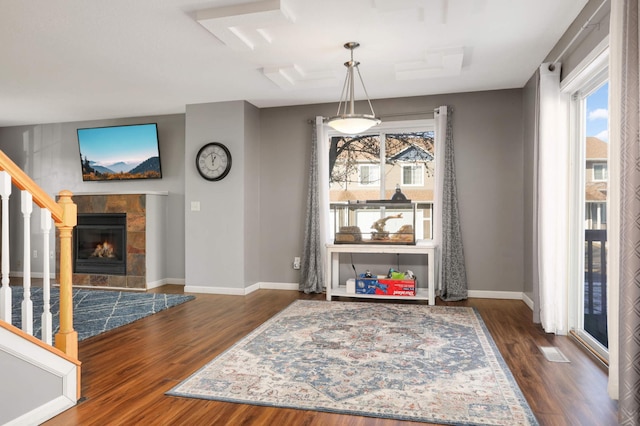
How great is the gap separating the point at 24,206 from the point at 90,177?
185 inches

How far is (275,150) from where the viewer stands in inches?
218

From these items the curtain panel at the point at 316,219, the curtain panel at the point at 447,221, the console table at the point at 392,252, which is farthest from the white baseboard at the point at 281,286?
the curtain panel at the point at 447,221

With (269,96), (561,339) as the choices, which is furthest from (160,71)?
(561,339)

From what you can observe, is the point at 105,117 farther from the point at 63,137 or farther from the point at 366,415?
the point at 366,415

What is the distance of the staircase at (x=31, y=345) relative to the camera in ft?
6.26

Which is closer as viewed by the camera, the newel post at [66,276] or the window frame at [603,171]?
the newel post at [66,276]

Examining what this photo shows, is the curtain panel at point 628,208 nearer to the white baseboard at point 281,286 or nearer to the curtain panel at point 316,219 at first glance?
the curtain panel at point 316,219

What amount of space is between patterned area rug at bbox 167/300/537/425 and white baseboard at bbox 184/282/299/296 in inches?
55.1

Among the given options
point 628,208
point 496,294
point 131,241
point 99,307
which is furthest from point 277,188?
point 628,208

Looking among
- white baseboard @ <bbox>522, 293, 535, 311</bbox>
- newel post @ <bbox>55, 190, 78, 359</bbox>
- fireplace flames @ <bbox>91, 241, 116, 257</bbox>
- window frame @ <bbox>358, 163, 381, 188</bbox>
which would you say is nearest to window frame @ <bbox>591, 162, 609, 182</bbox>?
white baseboard @ <bbox>522, 293, 535, 311</bbox>

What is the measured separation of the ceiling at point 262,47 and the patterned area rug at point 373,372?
2.24 metres

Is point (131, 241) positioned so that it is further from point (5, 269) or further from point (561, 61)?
point (561, 61)

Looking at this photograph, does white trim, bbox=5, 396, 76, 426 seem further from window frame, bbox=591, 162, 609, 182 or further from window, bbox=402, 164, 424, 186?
window, bbox=402, 164, 424, 186

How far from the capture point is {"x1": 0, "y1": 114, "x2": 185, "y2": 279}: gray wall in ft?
19.7
